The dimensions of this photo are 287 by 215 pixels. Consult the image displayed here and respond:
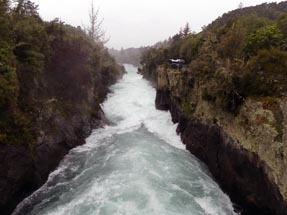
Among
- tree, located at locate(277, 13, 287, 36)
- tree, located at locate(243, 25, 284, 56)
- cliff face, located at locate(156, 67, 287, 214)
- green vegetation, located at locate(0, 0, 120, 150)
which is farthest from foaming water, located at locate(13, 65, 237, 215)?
tree, located at locate(277, 13, 287, 36)

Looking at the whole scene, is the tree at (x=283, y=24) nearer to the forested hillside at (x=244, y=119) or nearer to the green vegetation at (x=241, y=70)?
the green vegetation at (x=241, y=70)

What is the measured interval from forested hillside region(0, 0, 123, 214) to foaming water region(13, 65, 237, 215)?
998mm

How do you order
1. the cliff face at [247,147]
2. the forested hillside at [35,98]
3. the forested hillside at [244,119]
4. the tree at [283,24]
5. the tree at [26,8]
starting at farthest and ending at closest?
the tree at [283,24], the tree at [26,8], the forested hillside at [35,98], the forested hillside at [244,119], the cliff face at [247,147]

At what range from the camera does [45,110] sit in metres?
18.4

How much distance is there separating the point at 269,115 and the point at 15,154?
1133 cm

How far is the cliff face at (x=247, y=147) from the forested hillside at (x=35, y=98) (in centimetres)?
896

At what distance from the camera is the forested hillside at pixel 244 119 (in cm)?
1224

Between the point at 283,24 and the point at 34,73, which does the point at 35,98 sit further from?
the point at 283,24

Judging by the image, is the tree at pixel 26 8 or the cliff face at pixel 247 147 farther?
the tree at pixel 26 8

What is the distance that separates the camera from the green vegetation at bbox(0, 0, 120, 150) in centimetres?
1430

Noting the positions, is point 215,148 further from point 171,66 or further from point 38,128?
point 171,66

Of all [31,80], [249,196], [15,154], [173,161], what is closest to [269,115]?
[249,196]

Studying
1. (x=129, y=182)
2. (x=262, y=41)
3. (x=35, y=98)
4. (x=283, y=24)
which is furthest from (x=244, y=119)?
(x=283, y=24)

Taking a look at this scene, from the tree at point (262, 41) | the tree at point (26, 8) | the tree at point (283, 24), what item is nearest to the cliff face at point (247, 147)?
the tree at point (262, 41)
